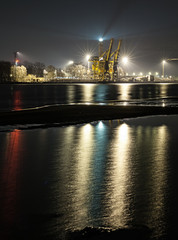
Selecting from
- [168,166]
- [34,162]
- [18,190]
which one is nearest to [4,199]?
[18,190]

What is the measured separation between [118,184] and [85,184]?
0.63 metres

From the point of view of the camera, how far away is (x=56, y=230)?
17.5 feet

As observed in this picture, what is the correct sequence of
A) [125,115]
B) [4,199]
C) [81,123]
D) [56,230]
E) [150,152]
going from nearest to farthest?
[56,230], [4,199], [150,152], [81,123], [125,115]

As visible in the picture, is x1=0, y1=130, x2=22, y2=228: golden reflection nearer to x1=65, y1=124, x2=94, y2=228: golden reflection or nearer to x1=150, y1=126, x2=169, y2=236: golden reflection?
x1=65, y1=124, x2=94, y2=228: golden reflection

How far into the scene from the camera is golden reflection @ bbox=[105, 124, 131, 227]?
584 cm

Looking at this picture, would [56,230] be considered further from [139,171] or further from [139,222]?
[139,171]

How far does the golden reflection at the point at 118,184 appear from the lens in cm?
584

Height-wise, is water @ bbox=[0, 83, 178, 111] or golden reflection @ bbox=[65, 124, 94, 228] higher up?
golden reflection @ bbox=[65, 124, 94, 228]

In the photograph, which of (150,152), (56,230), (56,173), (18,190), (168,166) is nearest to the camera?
(56,230)

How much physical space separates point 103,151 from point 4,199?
4.87 m

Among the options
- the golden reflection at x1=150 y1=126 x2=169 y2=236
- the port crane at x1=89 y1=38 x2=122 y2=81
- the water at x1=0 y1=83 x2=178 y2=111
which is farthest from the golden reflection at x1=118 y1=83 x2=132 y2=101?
the port crane at x1=89 y1=38 x2=122 y2=81

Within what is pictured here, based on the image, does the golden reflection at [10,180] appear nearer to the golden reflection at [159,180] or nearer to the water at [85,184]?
the water at [85,184]

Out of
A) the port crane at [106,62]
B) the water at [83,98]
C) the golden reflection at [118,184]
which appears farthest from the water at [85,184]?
the port crane at [106,62]

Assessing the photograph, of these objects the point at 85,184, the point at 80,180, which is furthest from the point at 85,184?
the point at 80,180
